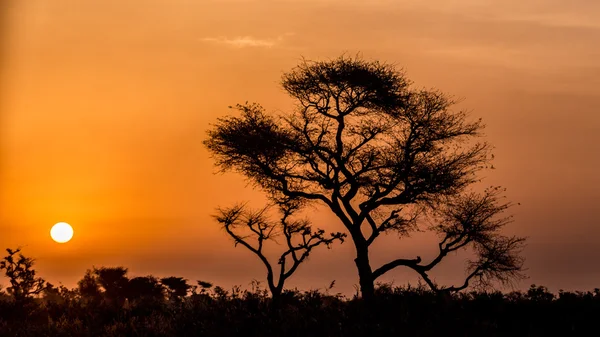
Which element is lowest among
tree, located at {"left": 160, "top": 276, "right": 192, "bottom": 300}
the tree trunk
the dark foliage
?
the dark foliage

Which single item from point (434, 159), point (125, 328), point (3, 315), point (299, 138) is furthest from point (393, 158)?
point (125, 328)

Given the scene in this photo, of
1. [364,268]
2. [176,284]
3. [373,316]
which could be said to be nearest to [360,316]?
[373,316]

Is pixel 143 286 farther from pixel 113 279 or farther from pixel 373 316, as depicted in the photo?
pixel 373 316

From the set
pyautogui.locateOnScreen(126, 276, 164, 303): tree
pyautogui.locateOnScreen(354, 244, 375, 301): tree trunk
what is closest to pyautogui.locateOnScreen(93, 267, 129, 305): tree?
pyautogui.locateOnScreen(126, 276, 164, 303): tree

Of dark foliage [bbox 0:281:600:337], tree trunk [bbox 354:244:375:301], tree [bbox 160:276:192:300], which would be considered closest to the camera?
dark foliage [bbox 0:281:600:337]

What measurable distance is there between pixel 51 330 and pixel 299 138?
2085 cm

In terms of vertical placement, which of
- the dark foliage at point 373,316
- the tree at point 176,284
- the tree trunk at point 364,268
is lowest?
the dark foliage at point 373,316

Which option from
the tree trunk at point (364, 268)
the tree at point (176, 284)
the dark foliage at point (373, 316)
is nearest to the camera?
the dark foliage at point (373, 316)

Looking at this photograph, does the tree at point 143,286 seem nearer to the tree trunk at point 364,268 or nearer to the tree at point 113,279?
the tree at point 113,279

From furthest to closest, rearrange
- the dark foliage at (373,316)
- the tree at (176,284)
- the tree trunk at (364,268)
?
the tree at (176,284) → the tree trunk at (364,268) → the dark foliage at (373,316)

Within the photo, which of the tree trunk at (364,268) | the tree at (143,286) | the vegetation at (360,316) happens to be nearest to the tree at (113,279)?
the tree at (143,286)

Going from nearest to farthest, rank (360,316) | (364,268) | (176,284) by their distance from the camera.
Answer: (360,316) → (364,268) → (176,284)

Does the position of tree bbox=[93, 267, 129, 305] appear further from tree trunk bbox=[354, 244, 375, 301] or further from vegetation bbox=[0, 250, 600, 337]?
vegetation bbox=[0, 250, 600, 337]

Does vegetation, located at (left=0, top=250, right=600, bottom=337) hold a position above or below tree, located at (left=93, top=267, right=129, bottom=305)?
below
